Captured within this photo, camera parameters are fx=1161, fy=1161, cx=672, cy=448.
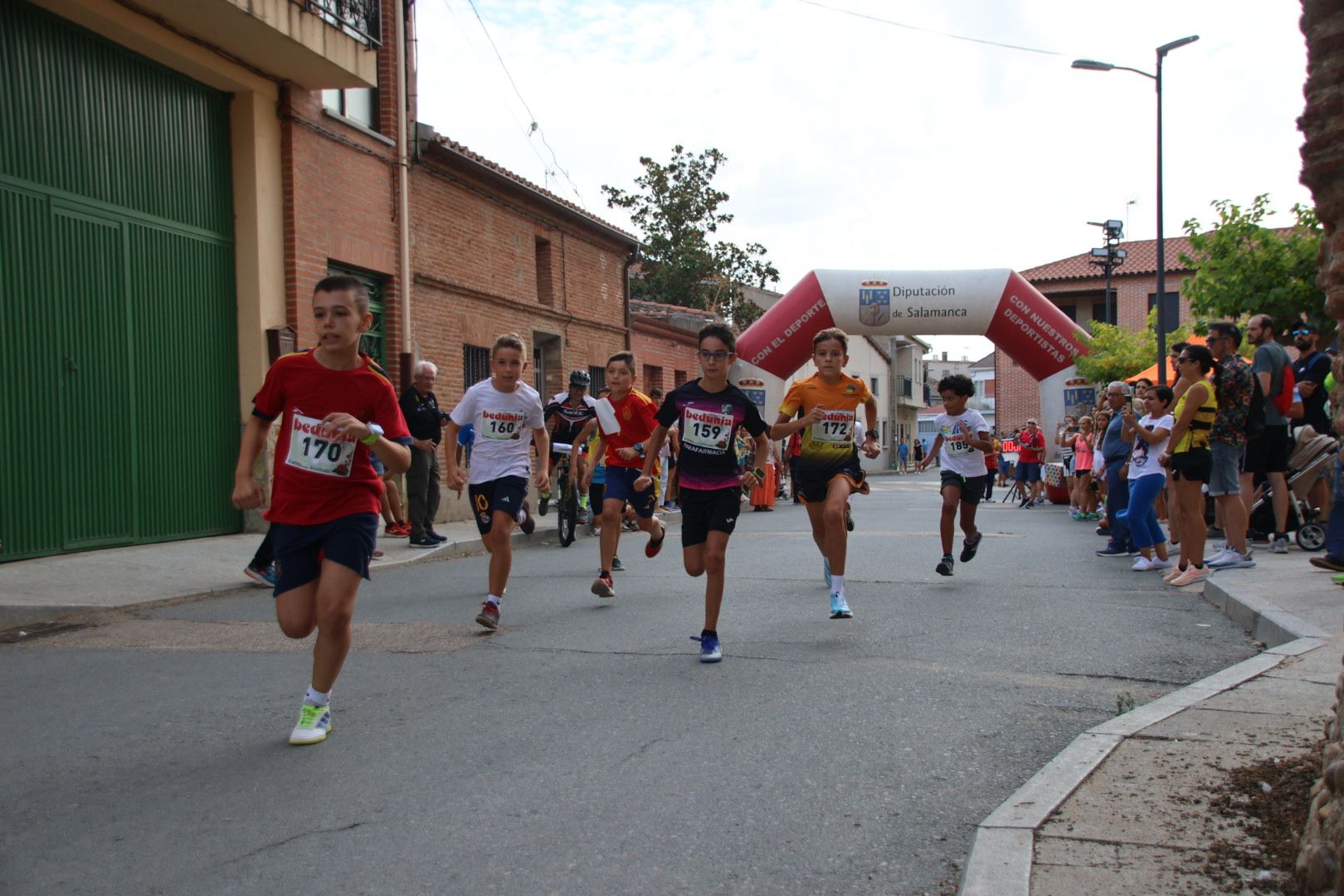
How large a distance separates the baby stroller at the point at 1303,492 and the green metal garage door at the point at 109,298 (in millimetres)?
10825

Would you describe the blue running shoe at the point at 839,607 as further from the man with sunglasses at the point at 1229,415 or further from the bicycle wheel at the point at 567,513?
the bicycle wheel at the point at 567,513

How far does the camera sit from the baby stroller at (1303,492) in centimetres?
1062

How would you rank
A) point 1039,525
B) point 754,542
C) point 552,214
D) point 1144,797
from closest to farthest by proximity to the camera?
point 1144,797 → point 754,542 → point 1039,525 → point 552,214

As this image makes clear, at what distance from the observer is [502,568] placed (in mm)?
7312

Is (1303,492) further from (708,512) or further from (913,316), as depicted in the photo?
(913,316)

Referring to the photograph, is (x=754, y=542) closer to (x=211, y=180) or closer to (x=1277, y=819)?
(x=211, y=180)

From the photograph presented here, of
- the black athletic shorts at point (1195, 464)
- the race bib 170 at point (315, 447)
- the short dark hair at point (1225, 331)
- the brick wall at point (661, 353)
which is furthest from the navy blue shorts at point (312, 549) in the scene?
the brick wall at point (661, 353)

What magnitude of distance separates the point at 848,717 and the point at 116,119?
406 inches

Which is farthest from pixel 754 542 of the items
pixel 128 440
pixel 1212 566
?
pixel 128 440

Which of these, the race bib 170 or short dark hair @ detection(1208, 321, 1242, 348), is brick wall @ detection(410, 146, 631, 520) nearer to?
short dark hair @ detection(1208, 321, 1242, 348)

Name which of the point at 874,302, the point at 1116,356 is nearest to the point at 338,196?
the point at 874,302

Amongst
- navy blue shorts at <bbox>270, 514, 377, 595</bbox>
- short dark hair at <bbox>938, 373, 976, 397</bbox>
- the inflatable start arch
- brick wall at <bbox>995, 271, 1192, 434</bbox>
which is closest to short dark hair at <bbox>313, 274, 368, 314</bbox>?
navy blue shorts at <bbox>270, 514, 377, 595</bbox>

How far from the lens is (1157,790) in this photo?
357cm

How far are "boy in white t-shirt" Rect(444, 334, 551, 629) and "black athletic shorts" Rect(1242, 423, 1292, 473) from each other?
598cm
